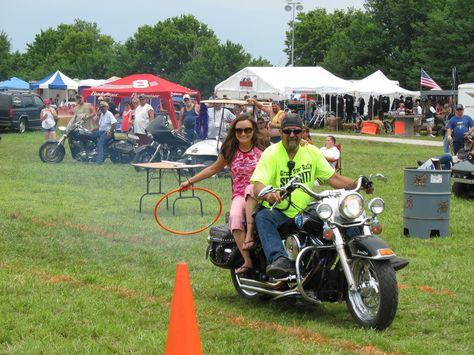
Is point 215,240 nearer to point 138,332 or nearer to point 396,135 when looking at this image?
point 138,332

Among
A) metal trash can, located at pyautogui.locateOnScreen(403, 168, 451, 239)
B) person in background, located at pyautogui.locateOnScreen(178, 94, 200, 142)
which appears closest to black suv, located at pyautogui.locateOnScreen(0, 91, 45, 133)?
person in background, located at pyautogui.locateOnScreen(178, 94, 200, 142)

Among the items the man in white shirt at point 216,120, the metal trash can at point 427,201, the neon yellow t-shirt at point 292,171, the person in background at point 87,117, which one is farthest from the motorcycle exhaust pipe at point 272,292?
the person in background at point 87,117

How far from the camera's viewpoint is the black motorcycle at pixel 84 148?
24.7 meters

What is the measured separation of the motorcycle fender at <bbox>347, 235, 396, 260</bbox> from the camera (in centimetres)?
684

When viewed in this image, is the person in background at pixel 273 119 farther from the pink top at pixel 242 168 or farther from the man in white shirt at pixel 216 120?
the pink top at pixel 242 168

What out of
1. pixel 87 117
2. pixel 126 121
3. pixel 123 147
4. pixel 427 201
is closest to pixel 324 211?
pixel 427 201

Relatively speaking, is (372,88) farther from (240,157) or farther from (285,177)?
(285,177)

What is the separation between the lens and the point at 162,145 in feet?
74.6

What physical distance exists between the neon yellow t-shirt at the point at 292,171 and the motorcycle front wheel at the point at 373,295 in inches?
30.6

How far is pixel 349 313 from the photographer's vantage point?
24.9 ft

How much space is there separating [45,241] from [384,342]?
5880mm

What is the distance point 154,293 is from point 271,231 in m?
1.43

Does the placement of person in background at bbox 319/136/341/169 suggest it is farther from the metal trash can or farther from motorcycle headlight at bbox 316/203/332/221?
motorcycle headlight at bbox 316/203/332/221

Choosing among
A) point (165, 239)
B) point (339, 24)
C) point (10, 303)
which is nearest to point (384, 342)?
point (10, 303)
